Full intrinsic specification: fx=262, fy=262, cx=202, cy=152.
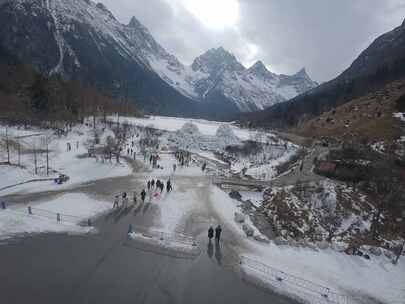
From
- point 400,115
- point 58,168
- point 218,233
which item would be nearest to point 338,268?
point 218,233

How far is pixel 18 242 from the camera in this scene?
1695 centimetres

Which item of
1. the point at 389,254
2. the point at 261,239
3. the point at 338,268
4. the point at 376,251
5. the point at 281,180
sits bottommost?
the point at 338,268

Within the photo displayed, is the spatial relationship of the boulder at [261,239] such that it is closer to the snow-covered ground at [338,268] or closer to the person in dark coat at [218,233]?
the snow-covered ground at [338,268]

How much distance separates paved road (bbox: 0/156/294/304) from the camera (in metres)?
13.3

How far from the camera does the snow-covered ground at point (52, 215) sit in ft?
61.6

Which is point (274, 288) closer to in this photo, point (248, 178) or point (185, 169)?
point (248, 178)

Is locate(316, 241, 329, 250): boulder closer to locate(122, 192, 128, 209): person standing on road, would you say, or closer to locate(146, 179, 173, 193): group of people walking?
locate(146, 179, 173, 193): group of people walking

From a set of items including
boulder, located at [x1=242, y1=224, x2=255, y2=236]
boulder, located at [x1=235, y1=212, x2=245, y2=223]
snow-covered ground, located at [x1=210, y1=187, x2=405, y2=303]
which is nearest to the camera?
snow-covered ground, located at [x1=210, y1=187, x2=405, y2=303]

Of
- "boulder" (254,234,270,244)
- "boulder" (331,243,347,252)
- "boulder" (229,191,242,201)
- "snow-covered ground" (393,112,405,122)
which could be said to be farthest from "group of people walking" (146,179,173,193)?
"snow-covered ground" (393,112,405,122)

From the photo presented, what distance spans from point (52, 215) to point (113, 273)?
9321mm

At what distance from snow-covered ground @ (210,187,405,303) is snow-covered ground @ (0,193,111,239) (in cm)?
1266

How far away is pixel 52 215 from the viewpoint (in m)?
21.0

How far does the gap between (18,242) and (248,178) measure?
90.2 ft

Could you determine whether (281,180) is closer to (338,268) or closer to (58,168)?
(338,268)
